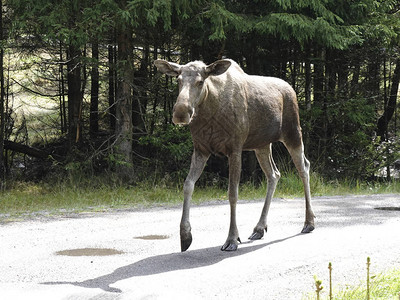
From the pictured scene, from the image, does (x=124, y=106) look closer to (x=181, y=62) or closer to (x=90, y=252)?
(x=181, y=62)

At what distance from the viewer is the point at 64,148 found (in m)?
18.2

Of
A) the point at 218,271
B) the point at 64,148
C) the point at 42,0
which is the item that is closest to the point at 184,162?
the point at 64,148

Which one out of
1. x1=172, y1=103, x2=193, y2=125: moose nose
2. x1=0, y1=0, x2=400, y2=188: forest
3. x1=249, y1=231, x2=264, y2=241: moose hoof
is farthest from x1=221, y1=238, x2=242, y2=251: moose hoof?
x1=0, y1=0, x2=400, y2=188: forest

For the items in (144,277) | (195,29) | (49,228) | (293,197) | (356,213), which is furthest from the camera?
(195,29)

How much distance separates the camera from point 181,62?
1762 cm

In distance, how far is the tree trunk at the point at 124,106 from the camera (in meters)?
14.8

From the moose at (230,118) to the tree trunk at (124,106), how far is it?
6923 millimetres

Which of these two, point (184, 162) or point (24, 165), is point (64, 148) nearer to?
point (24, 165)

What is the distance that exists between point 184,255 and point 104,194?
6364 mm

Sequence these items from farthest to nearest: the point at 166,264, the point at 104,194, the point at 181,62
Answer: the point at 181,62 < the point at 104,194 < the point at 166,264

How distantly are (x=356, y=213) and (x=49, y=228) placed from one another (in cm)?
490

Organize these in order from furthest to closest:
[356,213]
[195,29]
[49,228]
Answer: [195,29] → [356,213] → [49,228]

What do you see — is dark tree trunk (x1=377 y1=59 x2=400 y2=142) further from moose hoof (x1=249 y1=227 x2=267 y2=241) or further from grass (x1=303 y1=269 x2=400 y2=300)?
grass (x1=303 y1=269 x2=400 y2=300)

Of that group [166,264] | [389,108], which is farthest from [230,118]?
[389,108]
